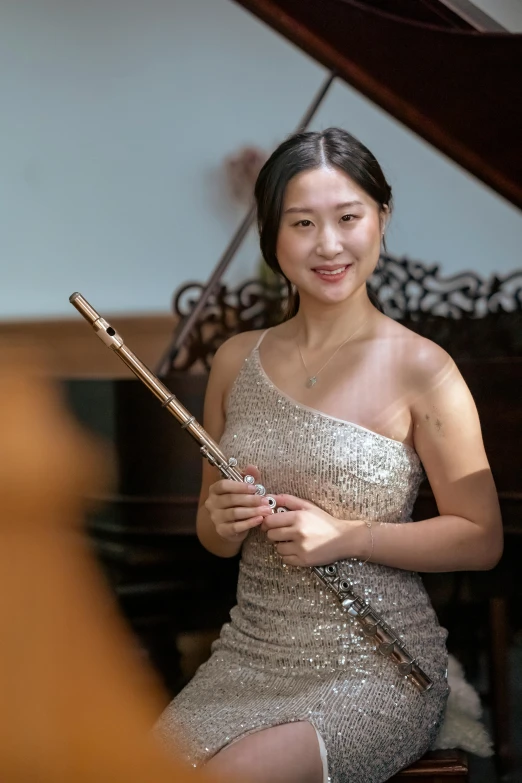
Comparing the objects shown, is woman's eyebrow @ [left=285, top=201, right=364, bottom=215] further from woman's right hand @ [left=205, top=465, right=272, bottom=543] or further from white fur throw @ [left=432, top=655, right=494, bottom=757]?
white fur throw @ [left=432, top=655, right=494, bottom=757]

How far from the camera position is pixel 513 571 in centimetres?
179

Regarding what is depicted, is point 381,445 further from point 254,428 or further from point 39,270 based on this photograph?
point 39,270

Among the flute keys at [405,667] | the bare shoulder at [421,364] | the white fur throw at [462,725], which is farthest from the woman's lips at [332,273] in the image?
the white fur throw at [462,725]

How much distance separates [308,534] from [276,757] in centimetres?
26

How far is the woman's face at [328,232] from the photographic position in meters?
1.30

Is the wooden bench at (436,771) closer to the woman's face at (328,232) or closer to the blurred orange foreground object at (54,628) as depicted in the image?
the woman's face at (328,232)

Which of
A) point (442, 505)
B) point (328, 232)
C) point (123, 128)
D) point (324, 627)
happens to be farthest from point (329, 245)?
point (123, 128)

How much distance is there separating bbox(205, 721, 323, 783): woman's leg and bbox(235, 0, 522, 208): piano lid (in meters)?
0.80

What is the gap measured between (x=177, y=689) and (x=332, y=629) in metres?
0.63

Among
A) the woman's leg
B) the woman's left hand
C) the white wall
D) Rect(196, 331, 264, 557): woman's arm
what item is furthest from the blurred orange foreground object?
the white wall

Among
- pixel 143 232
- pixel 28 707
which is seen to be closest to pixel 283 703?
pixel 28 707

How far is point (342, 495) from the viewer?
50.1 inches

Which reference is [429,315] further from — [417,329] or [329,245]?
[329,245]

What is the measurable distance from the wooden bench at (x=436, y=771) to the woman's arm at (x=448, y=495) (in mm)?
235
